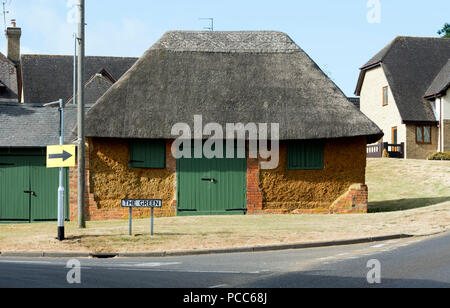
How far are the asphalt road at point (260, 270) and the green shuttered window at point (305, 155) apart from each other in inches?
359

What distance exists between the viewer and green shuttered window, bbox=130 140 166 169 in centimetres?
2356

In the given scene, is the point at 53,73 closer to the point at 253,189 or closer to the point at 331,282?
the point at 253,189

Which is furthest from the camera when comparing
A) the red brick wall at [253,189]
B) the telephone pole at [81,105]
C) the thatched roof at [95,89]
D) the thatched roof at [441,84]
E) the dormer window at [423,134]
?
the dormer window at [423,134]

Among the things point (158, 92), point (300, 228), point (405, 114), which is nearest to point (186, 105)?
point (158, 92)

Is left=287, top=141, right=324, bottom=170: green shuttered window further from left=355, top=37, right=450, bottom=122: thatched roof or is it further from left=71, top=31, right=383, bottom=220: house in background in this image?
left=355, top=37, right=450, bottom=122: thatched roof

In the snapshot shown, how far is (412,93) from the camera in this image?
43.4 m

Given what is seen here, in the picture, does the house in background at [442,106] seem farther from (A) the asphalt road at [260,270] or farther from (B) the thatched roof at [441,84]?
(A) the asphalt road at [260,270]

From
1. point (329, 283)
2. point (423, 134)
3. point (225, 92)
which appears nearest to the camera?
point (329, 283)

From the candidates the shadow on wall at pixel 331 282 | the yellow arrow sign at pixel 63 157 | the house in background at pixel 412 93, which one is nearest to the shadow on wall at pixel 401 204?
the yellow arrow sign at pixel 63 157

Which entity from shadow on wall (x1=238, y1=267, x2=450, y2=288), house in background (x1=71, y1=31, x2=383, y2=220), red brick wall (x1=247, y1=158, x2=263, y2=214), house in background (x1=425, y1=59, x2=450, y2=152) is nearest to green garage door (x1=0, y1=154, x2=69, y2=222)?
house in background (x1=71, y1=31, x2=383, y2=220)

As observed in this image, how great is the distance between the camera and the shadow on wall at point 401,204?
25.9 m

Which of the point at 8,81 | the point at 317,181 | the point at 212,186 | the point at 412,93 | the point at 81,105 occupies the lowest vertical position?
the point at 212,186

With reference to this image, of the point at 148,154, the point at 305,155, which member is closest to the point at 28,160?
the point at 148,154

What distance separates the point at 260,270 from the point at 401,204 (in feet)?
57.0
